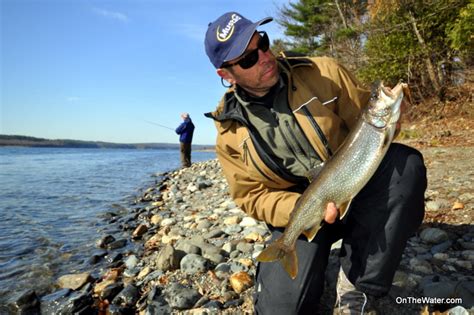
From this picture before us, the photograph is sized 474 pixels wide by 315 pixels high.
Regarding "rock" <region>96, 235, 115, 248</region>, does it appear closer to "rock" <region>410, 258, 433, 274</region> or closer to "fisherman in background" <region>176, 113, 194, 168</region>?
"rock" <region>410, 258, 433, 274</region>

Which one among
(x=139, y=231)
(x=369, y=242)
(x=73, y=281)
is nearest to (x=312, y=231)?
(x=369, y=242)

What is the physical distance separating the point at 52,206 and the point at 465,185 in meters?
12.4

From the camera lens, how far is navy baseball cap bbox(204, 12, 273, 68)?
346 centimetres

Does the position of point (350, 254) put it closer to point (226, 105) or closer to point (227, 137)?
point (227, 137)

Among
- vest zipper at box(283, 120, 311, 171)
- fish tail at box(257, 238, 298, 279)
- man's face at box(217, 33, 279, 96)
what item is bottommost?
fish tail at box(257, 238, 298, 279)

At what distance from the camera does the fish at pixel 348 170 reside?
2.79 meters

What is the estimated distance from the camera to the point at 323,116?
11.0 ft

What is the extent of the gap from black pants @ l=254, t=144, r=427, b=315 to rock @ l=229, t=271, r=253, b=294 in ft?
2.25

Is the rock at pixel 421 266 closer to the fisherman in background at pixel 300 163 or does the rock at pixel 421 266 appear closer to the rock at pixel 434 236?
the rock at pixel 434 236

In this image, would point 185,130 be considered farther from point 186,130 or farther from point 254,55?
point 254,55

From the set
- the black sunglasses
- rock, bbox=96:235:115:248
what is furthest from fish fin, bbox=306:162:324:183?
rock, bbox=96:235:115:248

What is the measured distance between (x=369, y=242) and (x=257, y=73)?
1.89 metres

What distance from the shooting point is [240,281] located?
13.8 ft

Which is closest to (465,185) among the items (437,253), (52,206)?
(437,253)
